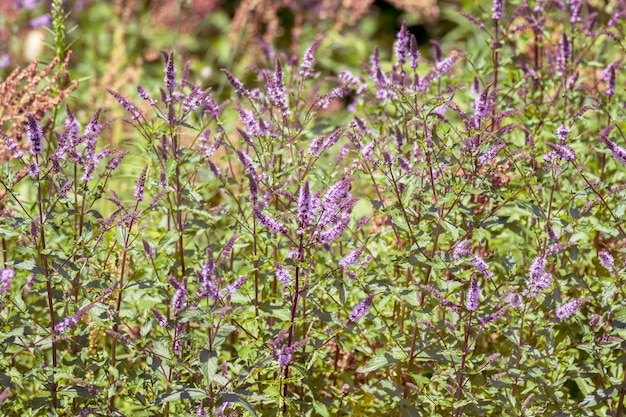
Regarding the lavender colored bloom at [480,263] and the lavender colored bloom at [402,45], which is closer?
the lavender colored bloom at [480,263]

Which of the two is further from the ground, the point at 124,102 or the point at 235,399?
the point at 124,102

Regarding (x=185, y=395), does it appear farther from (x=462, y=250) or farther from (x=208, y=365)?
(x=462, y=250)

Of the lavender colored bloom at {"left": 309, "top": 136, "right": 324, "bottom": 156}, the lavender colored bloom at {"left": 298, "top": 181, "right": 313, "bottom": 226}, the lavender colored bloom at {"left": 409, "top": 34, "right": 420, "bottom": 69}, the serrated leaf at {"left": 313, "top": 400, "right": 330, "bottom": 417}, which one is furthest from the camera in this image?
the lavender colored bloom at {"left": 409, "top": 34, "right": 420, "bottom": 69}

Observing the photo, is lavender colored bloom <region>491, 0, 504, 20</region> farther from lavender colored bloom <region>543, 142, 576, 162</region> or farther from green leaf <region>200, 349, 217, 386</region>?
green leaf <region>200, 349, 217, 386</region>

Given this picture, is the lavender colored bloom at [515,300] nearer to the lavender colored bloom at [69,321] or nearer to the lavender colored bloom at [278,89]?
the lavender colored bloom at [278,89]

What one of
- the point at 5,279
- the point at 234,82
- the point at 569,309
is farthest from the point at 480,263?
the point at 5,279

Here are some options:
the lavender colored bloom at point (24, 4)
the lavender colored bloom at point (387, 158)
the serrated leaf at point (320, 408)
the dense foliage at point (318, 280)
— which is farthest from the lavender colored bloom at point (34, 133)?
the lavender colored bloom at point (24, 4)

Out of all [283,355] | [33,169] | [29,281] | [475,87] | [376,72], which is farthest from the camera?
[475,87]

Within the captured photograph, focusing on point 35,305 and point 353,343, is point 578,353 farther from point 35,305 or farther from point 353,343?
point 35,305

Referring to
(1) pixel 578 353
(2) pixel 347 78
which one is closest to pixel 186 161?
(2) pixel 347 78

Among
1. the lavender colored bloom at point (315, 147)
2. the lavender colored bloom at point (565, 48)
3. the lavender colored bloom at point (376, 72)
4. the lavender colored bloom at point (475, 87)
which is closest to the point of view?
the lavender colored bloom at point (315, 147)

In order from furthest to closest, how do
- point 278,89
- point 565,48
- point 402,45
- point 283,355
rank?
point 565,48 < point 402,45 < point 278,89 < point 283,355

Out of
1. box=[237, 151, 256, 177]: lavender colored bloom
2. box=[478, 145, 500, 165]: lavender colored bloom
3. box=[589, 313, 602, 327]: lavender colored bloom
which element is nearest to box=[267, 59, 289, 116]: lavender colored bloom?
box=[237, 151, 256, 177]: lavender colored bloom

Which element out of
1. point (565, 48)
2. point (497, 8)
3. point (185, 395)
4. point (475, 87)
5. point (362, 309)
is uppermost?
point (497, 8)
